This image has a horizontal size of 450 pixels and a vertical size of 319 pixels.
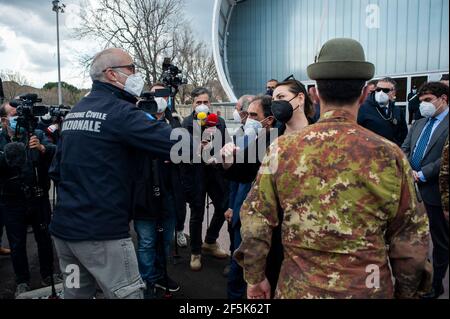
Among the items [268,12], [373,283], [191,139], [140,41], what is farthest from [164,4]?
[373,283]

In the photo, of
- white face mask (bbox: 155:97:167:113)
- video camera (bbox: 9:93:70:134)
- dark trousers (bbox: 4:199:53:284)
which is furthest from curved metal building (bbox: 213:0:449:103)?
dark trousers (bbox: 4:199:53:284)

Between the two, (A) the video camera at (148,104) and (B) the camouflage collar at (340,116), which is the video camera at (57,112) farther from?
(B) the camouflage collar at (340,116)

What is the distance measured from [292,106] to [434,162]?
1887 mm

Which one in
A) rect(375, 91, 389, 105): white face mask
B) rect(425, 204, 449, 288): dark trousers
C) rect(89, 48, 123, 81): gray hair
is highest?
rect(89, 48, 123, 81): gray hair

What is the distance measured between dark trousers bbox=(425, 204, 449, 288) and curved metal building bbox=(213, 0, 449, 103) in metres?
12.2

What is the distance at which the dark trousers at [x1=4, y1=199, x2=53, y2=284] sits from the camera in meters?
3.65

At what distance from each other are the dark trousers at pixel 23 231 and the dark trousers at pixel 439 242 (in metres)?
3.55

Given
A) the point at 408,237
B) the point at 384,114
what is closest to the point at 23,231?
the point at 408,237

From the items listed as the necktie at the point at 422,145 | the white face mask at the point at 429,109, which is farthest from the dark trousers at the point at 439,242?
the white face mask at the point at 429,109

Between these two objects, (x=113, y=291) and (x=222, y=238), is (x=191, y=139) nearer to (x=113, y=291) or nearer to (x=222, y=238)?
(x=113, y=291)

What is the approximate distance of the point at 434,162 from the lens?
353cm

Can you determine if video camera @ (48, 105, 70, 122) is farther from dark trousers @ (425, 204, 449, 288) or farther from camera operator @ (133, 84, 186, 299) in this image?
dark trousers @ (425, 204, 449, 288)

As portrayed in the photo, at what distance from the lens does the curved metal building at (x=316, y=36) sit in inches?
590

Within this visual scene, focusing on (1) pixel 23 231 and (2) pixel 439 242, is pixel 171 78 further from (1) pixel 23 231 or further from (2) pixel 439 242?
(2) pixel 439 242
